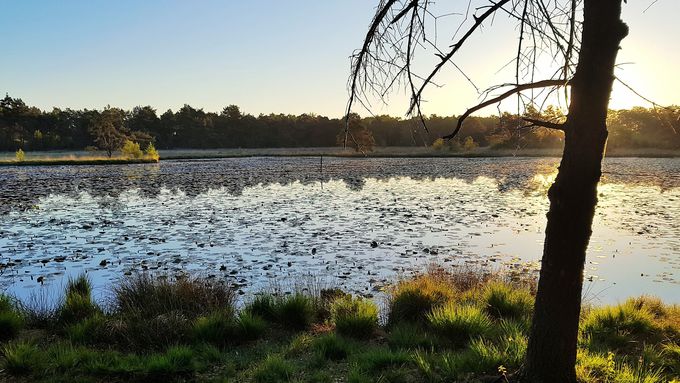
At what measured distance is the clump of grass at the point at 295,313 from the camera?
6.55 m

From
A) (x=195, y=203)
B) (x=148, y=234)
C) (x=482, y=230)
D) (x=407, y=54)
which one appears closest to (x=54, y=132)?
(x=195, y=203)

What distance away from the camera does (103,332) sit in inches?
233

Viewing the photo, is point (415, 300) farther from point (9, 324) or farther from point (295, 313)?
point (9, 324)

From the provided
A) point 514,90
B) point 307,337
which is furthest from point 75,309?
point 514,90

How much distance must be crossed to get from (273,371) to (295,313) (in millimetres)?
2032

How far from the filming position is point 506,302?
22.3 ft

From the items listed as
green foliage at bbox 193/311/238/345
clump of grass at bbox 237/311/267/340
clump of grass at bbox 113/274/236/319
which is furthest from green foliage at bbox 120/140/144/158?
clump of grass at bbox 237/311/267/340

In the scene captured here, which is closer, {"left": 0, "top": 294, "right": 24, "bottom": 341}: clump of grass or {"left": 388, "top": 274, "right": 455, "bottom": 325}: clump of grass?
{"left": 0, "top": 294, "right": 24, "bottom": 341}: clump of grass

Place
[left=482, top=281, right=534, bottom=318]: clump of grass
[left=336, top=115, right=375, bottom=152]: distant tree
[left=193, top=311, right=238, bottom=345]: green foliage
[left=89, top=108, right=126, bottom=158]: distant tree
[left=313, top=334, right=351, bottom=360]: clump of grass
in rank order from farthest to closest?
[left=89, top=108, right=126, bottom=158]: distant tree < [left=482, top=281, right=534, bottom=318]: clump of grass < [left=193, top=311, right=238, bottom=345]: green foliage < [left=313, top=334, right=351, bottom=360]: clump of grass < [left=336, top=115, right=375, bottom=152]: distant tree

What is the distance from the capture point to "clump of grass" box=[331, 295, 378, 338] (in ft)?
19.6

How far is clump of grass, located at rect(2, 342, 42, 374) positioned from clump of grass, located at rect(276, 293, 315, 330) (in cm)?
302

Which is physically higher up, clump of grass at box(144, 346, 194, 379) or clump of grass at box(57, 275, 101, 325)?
clump of grass at box(144, 346, 194, 379)

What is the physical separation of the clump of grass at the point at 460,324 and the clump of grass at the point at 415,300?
58 cm

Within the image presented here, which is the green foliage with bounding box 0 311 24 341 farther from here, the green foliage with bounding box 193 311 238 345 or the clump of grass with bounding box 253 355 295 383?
the clump of grass with bounding box 253 355 295 383
